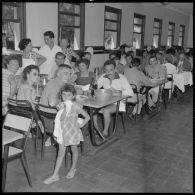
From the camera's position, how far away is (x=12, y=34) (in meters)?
4.75

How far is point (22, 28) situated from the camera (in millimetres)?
4750

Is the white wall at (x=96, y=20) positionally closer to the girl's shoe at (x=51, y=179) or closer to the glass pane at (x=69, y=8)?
the glass pane at (x=69, y=8)

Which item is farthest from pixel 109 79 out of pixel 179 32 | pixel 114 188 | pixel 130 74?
pixel 179 32

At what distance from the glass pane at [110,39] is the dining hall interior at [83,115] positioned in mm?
436

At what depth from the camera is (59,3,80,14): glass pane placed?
5637 millimetres

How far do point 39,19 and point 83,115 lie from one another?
3.10 metres

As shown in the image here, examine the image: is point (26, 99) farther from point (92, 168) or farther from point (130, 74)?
point (130, 74)

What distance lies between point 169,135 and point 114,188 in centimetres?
163

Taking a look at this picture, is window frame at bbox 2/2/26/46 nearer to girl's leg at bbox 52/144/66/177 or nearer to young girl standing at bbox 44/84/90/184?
young girl standing at bbox 44/84/90/184

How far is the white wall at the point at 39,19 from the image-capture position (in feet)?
15.9

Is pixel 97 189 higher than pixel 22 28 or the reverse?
the reverse

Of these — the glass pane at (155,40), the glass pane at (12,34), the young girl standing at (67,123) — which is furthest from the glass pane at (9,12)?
the glass pane at (155,40)

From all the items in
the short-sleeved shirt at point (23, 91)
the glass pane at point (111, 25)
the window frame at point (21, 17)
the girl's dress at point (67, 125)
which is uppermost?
the glass pane at point (111, 25)

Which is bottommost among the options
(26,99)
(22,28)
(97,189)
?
(97,189)
